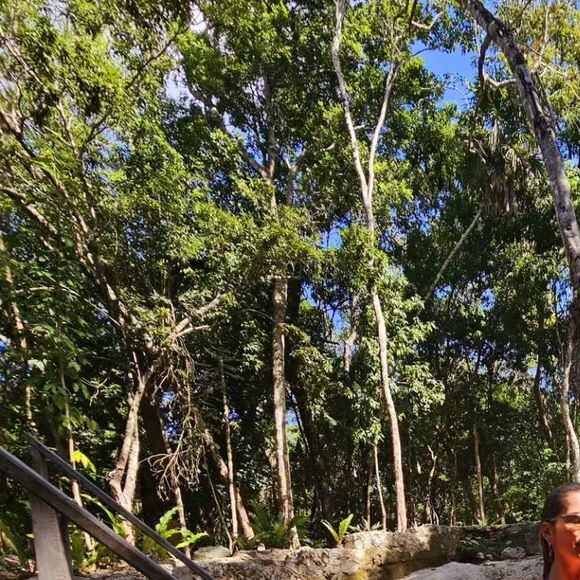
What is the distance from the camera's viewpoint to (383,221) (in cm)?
1251

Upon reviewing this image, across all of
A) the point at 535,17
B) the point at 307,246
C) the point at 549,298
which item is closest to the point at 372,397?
the point at 307,246

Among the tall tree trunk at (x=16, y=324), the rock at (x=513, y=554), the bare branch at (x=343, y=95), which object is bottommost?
the rock at (x=513, y=554)

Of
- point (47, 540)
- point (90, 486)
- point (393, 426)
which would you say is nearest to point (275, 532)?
point (393, 426)

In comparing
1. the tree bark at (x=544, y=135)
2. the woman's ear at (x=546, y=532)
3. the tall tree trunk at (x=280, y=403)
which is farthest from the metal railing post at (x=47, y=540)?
the tall tree trunk at (x=280, y=403)

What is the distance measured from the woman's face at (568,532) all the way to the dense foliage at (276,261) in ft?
11.0

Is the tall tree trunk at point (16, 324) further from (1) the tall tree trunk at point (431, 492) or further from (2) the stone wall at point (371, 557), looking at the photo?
(1) the tall tree trunk at point (431, 492)

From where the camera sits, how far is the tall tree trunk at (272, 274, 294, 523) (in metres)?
9.46

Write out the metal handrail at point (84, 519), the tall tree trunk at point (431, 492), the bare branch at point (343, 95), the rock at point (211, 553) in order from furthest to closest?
the tall tree trunk at point (431, 492), the bare branch at point (343, 95), the rock at point (211, 553), the metal handrail at point (84, 519)

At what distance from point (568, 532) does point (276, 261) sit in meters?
8.03

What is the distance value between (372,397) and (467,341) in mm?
5071

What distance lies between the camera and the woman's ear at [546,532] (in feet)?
4.02

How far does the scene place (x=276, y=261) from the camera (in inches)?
358

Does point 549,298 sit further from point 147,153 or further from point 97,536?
point 97,536

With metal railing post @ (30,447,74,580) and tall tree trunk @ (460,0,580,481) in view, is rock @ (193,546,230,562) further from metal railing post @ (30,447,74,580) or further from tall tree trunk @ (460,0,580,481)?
metal railing post @ (30,447,74,580)
